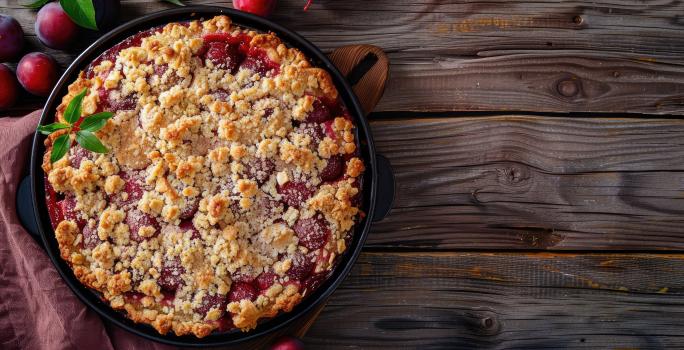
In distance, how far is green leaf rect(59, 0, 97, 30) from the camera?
1306 millimetres

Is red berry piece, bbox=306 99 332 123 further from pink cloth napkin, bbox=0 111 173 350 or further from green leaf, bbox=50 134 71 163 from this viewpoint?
pink cloth napkin, bbox=0 111 173 350

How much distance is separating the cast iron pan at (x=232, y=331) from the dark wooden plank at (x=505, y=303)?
0.28m

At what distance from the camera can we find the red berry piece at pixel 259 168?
1390mm

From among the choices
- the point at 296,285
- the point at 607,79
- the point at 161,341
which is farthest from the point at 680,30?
the point at 161,341

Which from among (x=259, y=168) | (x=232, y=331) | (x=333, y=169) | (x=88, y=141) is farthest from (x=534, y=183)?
(x=88, y=141)

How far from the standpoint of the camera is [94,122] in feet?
4.24

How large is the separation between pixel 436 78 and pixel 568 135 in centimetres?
41

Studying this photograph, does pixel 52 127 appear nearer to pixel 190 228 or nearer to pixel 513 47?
pixel 190 228

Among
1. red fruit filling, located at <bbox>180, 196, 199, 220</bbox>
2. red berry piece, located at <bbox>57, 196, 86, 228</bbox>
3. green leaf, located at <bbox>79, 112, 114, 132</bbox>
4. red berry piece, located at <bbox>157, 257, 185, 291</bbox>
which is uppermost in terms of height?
red fruit filling, located at <bbox>180, 196, 199, 220</bbox>

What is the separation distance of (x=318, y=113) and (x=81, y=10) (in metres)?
0.56

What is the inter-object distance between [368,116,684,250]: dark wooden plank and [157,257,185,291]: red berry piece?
1.84 feet

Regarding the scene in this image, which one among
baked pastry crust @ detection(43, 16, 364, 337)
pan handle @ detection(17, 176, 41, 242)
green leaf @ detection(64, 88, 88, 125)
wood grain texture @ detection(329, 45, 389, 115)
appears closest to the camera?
green leaf @ detection(64, 88, 88, 125)

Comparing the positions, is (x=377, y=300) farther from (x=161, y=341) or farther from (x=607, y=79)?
(x=607, y=79)

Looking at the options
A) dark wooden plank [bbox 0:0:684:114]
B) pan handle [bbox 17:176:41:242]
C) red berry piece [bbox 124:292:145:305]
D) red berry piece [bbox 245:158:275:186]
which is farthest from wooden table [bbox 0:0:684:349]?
pan handle [bbox 17:176:41:242]
